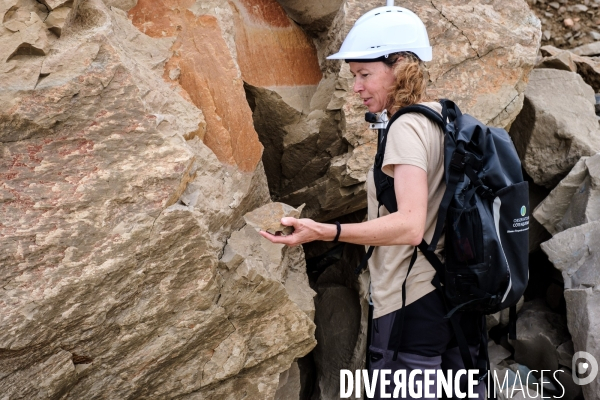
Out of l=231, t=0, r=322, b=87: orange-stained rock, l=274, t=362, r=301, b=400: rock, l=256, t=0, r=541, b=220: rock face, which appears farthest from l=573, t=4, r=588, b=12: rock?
l=274, t=362, r=301, b=400: rock

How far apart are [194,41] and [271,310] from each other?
1.43m

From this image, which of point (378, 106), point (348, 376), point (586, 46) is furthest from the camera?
point (586, 46)

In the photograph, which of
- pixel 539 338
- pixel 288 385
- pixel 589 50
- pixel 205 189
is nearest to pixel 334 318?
pixel 288 385

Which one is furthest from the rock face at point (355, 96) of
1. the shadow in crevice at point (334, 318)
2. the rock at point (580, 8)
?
the rock at point (580, 8)

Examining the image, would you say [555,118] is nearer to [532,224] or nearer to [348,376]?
[532,224]

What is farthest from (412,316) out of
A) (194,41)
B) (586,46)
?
A: (586,46)

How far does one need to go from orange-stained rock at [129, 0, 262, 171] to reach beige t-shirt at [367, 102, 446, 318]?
862 millimetres

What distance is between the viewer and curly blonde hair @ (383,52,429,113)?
2.33m

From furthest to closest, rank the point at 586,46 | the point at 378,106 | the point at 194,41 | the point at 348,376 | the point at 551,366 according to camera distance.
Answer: the point at 586,46 < the point at 551,366 < the point at 348,376 < the point at 194,41 < the point at 378,106

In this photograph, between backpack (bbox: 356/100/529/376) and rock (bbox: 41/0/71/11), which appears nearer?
backpack (bbox: 356/100/529/376)

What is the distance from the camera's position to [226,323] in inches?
109

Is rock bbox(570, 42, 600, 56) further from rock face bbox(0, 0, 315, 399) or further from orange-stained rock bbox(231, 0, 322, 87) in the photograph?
rock face bbox(0, 0, 315, 399)

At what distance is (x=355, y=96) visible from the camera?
145 inches

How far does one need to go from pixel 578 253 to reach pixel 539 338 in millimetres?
702
